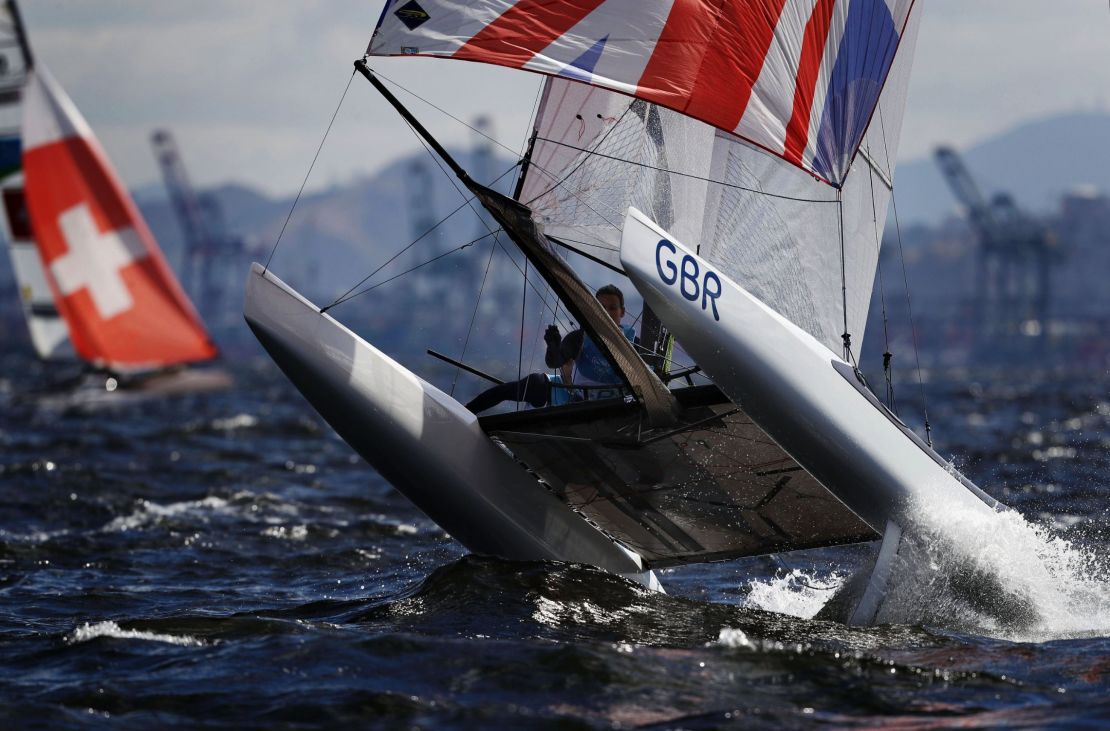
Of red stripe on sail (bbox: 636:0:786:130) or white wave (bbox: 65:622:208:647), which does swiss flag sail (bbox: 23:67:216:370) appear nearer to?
white wave (bbox: 65:622:208:647)

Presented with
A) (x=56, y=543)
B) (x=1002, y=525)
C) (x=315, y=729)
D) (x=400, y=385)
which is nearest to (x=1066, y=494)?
(x=1002, y=525)

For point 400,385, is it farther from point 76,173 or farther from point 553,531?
point 76,173

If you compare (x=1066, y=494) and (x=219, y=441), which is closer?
(x=1066, y=494)

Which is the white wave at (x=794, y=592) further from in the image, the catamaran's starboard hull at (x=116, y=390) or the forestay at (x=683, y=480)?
the catamaran's starboard hull at (x=116, y=390)

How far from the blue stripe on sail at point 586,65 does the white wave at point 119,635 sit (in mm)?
2486

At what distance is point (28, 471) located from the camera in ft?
38.1

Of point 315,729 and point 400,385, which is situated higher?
point 400,385

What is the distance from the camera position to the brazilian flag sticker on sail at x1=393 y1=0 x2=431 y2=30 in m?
5.40

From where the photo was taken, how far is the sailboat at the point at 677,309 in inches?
218

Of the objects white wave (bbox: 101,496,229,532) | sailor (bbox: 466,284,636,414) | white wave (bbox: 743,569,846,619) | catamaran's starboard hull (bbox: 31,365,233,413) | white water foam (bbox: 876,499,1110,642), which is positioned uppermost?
sailor (bbox: 466,284,636,414)

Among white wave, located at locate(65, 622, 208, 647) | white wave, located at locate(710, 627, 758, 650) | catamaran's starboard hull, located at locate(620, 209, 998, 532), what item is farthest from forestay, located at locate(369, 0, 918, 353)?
white wave, located at locate(65, 622, 208, 647)

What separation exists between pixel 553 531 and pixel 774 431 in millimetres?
1335

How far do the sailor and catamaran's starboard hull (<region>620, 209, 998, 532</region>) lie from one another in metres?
0.55

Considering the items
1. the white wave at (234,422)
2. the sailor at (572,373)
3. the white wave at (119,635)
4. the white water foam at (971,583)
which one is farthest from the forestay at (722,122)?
the white wave at (234,422)
